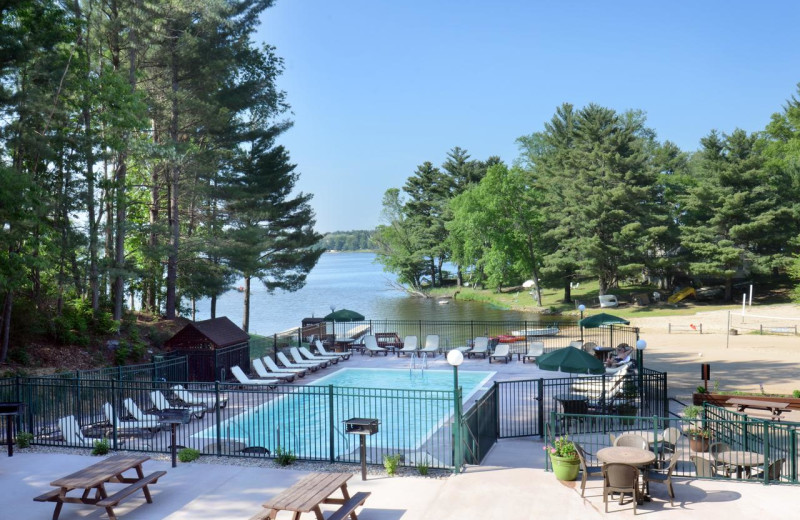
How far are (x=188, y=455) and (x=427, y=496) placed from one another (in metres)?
4.52

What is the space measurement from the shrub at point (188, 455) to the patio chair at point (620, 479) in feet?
22.7

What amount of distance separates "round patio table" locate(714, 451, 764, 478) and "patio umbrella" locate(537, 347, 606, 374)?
3744mm

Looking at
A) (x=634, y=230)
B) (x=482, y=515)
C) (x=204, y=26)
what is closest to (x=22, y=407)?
(x=482, y=515)

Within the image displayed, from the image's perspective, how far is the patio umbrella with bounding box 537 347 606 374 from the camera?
45.5ft

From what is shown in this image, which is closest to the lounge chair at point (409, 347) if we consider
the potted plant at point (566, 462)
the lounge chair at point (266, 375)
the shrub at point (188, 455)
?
the lounge chair at point (266, 375)

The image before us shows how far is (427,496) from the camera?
9.43m

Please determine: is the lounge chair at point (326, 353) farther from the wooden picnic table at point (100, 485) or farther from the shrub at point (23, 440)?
the wooden picnic table at point (100, 485)

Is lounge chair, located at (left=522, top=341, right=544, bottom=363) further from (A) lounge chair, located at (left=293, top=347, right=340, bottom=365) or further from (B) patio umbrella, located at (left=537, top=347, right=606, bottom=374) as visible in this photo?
(B) patio umbrella, located at (left=537, top=347, right=606, bottom=374)

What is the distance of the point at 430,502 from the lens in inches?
361

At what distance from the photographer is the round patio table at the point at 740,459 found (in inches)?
392

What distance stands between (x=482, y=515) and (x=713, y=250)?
41.3 meters

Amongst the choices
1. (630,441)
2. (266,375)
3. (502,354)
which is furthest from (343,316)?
(630,441)

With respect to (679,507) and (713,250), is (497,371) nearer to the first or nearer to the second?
(679,507)

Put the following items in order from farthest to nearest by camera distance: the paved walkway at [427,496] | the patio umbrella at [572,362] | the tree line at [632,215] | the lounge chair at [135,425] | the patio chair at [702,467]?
the tree line at [632,215]
the patio umbrella at [572,362]
the lounge chair at [135,425]
the patio chair at [702,467]
the paved walkway at [427,496]
